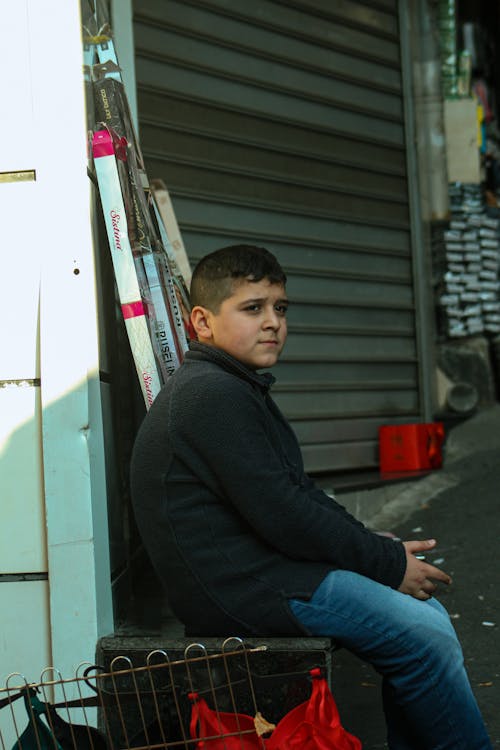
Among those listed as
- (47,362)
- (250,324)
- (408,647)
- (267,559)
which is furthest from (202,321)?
(408,647)

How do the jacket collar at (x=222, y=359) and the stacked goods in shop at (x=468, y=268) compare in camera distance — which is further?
the stacked goods in shop at (x=468, y=268)

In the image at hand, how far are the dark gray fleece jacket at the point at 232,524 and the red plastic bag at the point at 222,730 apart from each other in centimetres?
24

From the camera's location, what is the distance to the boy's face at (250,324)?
8.35ft

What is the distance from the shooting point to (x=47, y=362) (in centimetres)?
272

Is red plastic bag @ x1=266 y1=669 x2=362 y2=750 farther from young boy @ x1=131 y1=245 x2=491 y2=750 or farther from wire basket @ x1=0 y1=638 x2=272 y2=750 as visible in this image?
young boy @ x1=131 y1=245 x2=491 y2=750

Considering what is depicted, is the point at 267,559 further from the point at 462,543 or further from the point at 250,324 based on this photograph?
the point at 462,543

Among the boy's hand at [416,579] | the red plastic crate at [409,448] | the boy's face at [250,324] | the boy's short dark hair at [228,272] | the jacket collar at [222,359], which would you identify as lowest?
the boy's hand at [416,579]

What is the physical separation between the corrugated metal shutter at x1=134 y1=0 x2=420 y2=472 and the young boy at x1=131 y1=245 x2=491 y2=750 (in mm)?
3453

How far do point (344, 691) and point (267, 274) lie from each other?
1.70 m

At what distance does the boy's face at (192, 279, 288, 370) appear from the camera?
8.35 feet

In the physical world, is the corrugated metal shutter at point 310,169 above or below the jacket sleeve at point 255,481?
above

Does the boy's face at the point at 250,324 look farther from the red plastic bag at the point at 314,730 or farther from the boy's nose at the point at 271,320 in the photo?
the red plastic bag at the point at 314,730

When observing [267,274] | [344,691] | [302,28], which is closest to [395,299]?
[302,28]

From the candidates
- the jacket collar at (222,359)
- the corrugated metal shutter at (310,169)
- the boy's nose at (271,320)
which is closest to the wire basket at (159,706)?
the jacket collar at (222,359)
